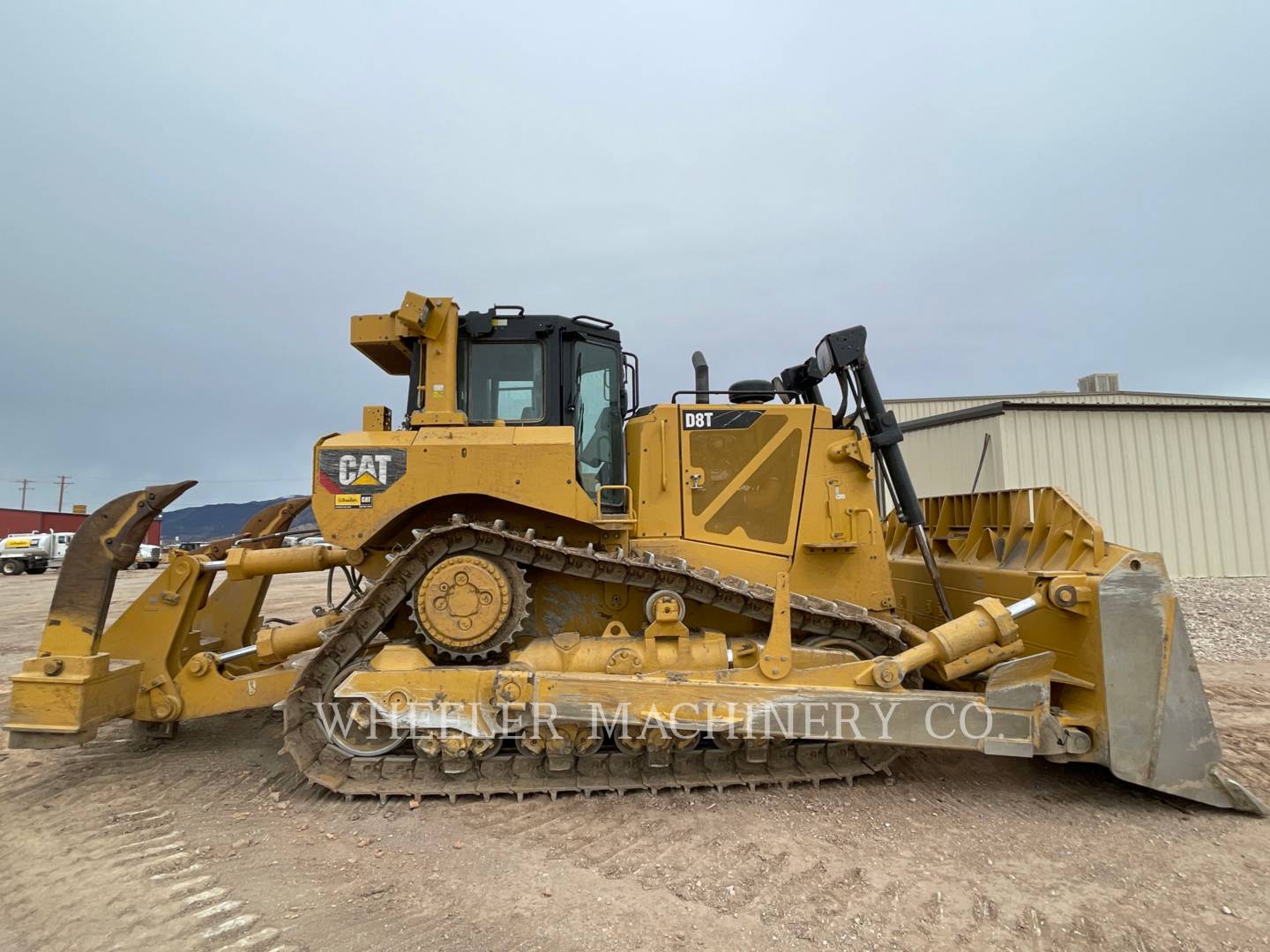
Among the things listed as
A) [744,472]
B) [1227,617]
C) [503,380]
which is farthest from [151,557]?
[1227,617]

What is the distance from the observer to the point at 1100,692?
4.03m

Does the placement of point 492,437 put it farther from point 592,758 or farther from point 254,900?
point 254,900

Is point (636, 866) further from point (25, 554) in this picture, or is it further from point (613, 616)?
point (25, 554)

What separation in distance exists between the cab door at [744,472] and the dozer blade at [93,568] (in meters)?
3.84

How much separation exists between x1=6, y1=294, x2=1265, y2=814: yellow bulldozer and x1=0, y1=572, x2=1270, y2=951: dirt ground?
Answer: 297 mm

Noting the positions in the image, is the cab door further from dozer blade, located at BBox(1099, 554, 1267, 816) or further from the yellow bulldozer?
dozer blade, located at BBox(1099, 554, 1267, 816)

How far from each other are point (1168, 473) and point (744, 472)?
1444 cm

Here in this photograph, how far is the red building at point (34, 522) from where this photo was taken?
41125mm

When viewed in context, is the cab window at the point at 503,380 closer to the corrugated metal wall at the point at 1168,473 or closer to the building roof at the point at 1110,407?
the building roof at the point at 1110,407

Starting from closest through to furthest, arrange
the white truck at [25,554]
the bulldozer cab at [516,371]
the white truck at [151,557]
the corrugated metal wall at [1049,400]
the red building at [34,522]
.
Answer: the bulldozer cab at [516,371] → the corrugated metal wall at [1049,400] → the white truck at [151,557] → the white truck at [25,554] → the red building at [34,522]

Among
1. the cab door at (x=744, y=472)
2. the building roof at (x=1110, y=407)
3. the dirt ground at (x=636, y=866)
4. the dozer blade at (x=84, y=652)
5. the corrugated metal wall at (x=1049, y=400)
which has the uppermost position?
the corrugated metal wall at (x=1049, y=400)

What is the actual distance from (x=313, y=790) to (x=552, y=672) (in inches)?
71.5

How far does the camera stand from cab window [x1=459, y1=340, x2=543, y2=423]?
195 inches

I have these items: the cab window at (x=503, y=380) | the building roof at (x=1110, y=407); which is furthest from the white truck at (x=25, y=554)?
the building roof at (x=1110, y=407)
